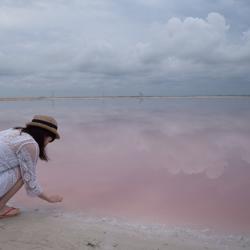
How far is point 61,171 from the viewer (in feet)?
18.3

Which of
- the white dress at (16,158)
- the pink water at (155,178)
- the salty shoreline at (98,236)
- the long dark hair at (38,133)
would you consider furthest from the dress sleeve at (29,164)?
the pink water at (155,178)

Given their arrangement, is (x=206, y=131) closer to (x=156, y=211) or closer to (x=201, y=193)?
(x=201, y=193)

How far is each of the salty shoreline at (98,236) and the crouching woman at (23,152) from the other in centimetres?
31

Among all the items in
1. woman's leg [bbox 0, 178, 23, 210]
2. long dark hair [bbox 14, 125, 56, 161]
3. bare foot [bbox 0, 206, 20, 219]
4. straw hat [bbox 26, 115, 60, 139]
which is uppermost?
straw hat [bbox 26, 115, 60, 139]

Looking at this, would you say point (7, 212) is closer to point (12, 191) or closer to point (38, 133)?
point (12, 191)

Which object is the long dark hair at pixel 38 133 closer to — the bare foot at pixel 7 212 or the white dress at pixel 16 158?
the white dress at pixel 16 158

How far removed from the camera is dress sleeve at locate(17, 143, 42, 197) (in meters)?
3.25

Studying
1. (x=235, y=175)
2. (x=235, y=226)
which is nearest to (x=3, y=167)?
(x=235, y=226)

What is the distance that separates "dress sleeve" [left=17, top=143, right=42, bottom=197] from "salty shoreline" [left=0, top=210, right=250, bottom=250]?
1.01 feet

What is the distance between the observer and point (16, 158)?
330cm

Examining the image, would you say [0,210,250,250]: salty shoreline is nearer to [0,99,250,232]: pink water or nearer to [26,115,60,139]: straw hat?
[0,99,250,232]: pink water

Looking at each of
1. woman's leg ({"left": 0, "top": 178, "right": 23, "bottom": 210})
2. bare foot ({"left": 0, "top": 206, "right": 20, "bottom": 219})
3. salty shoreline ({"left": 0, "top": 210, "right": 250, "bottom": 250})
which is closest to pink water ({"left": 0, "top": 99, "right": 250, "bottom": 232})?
salty shoreline ({"left": 0, "top": 210, "right": 250, "bottom": 250})

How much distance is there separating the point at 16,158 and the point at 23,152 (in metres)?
0.10

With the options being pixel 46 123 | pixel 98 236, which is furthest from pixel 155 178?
pixel 46 123
